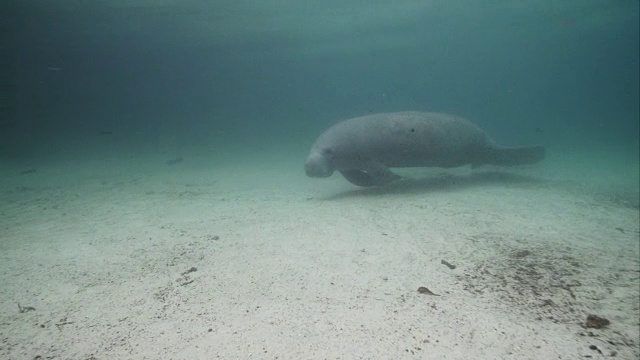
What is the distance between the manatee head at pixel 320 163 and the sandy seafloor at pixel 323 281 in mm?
875

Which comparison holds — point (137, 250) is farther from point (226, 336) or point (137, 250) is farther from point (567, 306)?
point (567, 306)

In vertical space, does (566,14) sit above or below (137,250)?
above

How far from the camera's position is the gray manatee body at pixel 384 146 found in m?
7.23

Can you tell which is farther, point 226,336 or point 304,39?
point 304,39

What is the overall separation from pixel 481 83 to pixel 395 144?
166 meters

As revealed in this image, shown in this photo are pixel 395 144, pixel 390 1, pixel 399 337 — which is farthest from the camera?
pixel 390 1

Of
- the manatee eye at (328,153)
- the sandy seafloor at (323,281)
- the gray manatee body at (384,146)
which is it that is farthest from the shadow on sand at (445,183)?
the sandy seafloor at (323,281)

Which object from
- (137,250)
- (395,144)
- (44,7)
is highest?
(44,7)

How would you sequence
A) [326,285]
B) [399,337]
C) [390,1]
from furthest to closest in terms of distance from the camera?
[390,1] < [326,285] < [399,337]

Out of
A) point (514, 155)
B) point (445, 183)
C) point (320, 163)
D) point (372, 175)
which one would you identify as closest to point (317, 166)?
point (320, 163)

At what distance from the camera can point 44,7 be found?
2042 centimetres

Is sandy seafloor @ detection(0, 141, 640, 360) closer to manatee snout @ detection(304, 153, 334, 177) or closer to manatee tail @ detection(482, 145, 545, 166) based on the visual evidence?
manatee snout @ detection(304, 153, 334, 177)

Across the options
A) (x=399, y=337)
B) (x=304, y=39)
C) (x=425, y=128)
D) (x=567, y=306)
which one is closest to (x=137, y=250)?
(x=399, y=337)

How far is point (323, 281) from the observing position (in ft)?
10.2
